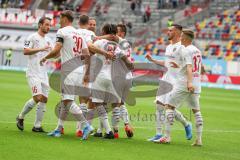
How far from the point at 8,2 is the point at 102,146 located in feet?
176

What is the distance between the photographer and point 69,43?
14172mm

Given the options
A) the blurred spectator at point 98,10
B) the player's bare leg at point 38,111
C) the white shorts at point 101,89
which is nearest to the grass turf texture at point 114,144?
the player's bare leg at point 38,111

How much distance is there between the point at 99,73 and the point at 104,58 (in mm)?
362

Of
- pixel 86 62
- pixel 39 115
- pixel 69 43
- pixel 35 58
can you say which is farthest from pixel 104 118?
pixel 35 58

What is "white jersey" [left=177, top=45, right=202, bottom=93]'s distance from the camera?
14414mm

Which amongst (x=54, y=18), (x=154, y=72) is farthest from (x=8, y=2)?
(x=154, y=72)

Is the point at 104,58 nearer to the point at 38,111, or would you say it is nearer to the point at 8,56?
the point at 38,111

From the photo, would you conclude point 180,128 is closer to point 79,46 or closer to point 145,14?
point 79,46

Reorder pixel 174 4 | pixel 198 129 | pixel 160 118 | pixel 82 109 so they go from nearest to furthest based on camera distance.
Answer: pixel 198 129
pixel 82 109
pixel 160 118
pixel 174 4

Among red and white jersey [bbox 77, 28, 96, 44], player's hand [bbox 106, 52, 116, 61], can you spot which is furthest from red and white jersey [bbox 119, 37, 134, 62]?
player's hand [bbox 106, 52, 116, 61]

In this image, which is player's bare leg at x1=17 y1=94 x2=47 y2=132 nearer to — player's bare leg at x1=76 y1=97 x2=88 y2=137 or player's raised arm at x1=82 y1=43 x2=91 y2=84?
player's bare leg at x1=76 y1=97 x2=88 y2=137

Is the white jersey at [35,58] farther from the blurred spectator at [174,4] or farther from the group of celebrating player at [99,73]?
the blurred spectator at [174,4]

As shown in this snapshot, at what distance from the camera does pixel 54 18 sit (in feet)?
190

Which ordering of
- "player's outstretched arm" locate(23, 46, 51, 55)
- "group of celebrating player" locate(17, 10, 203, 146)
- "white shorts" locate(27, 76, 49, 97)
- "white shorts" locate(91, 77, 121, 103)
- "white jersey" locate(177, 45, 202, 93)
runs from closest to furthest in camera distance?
1. "group of celebrating player" locate(17, 10, 203, 146)
2. "white jersey" locate(177, 45, 202, 93)
3. "white shorts" locate(91, 77, 121, 103)
4. "player's outstretched arm" locate(23, 46, 51, 55)
5. "white shorts" locate(27, 76, 49, 97)
